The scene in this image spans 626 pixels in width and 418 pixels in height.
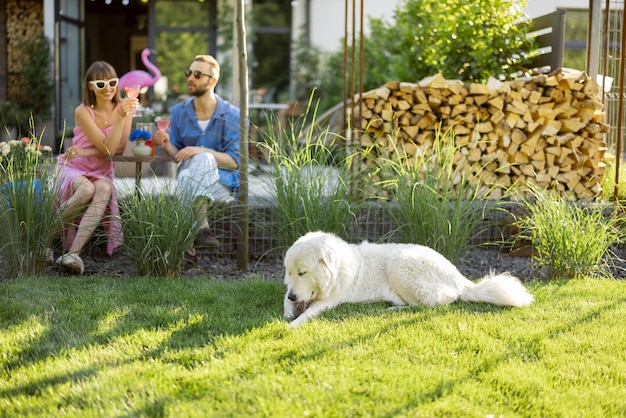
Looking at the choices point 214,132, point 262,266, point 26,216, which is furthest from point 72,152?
point 262,266

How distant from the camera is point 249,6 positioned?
13.3m

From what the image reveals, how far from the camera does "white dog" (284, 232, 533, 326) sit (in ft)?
11.2

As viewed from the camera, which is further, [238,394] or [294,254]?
[294,254]

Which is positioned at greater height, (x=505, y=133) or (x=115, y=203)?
(x=505, y=133)

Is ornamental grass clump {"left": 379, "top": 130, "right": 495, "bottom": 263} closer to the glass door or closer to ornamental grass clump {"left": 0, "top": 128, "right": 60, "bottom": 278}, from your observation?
Answer: ornamental grass clump {"left": 0, "top": 128, "right": 60, "bottom": 278}

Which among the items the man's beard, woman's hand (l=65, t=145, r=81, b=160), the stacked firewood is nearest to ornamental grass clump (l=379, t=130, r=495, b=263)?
the stacked firewood

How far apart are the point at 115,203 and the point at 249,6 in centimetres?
950

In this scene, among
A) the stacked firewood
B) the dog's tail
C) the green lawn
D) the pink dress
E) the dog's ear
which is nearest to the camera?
the green lawn

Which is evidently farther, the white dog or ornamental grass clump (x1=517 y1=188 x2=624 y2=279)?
ornamental grass clump (x1=517 y1=188 x2=624 y2=279)

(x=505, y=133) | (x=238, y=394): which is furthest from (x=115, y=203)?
(x=505, y=133)

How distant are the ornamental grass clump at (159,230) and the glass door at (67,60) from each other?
20.5 feet

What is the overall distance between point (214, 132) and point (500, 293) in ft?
7.40

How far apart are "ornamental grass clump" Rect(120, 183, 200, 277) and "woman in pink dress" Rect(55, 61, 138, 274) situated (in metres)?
0.13

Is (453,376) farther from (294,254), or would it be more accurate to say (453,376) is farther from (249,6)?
(249,6)
